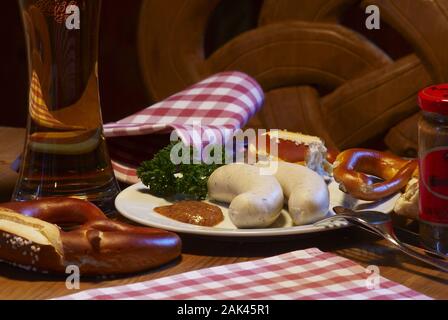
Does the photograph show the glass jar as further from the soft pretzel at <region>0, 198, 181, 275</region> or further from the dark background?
the dark background

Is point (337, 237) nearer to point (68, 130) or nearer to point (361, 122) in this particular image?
point (68, 130)

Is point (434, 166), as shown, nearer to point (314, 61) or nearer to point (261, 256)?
point (261, 256)

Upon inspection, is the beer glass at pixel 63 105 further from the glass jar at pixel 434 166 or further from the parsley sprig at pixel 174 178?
the glass jar at pixel 434 166

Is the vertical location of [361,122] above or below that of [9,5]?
below

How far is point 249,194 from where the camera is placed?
33.3 inches

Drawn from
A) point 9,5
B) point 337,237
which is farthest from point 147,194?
point 9,5

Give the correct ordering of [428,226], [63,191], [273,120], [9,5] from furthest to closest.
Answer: [9,5] → [273,120] → [63,191] → [428,226]

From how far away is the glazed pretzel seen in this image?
4.49ft

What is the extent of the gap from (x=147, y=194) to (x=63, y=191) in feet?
0.32

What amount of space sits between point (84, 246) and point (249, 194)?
18 cm

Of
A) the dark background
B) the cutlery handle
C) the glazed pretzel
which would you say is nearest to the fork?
the cutlery handle

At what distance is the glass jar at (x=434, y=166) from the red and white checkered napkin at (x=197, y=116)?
0.35 m

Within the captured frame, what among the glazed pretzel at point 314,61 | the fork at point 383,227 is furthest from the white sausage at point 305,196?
the glazed pretzel at point 314,61

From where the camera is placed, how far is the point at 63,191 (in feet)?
3.00
